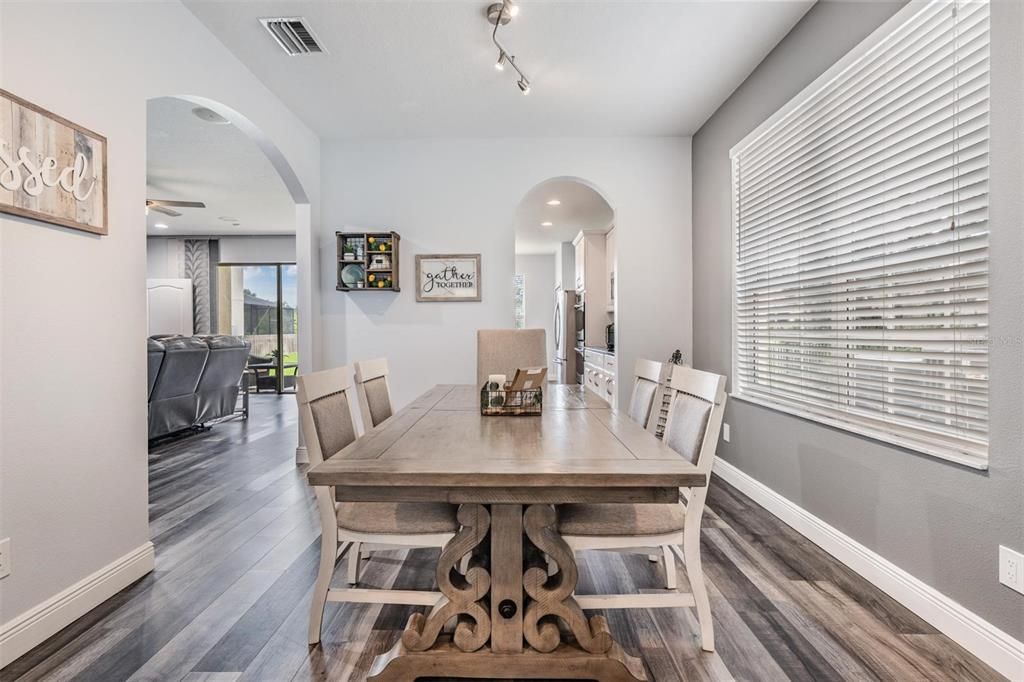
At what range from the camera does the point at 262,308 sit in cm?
859

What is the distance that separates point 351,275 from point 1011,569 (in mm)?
4025

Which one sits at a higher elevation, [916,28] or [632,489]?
[916,28]

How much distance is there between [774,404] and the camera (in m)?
2.87

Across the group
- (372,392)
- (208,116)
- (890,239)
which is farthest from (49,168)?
(890,239)

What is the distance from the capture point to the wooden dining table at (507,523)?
1229 mm

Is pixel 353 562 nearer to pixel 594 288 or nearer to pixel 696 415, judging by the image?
pixel 696 415

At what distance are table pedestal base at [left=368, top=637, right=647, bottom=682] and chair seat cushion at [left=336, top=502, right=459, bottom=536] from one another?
34 cm

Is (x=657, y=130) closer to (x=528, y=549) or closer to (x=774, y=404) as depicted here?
(x=774, y=404)

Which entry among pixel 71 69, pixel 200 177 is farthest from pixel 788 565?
pixel 200 177

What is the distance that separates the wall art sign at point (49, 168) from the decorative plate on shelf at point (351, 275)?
2112 millimetres

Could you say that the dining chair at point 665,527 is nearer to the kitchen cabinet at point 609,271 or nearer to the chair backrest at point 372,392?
the chair backrest at point 372,392

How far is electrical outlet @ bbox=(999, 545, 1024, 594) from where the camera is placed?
1472mm

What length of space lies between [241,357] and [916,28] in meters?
6.05

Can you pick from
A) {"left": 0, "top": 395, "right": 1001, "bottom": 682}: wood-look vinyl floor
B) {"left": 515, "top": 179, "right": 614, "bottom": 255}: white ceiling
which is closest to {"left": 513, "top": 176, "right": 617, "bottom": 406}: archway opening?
{"left": 515, "top": 179, "right": 614, "bottom": 255}: white ceiling
